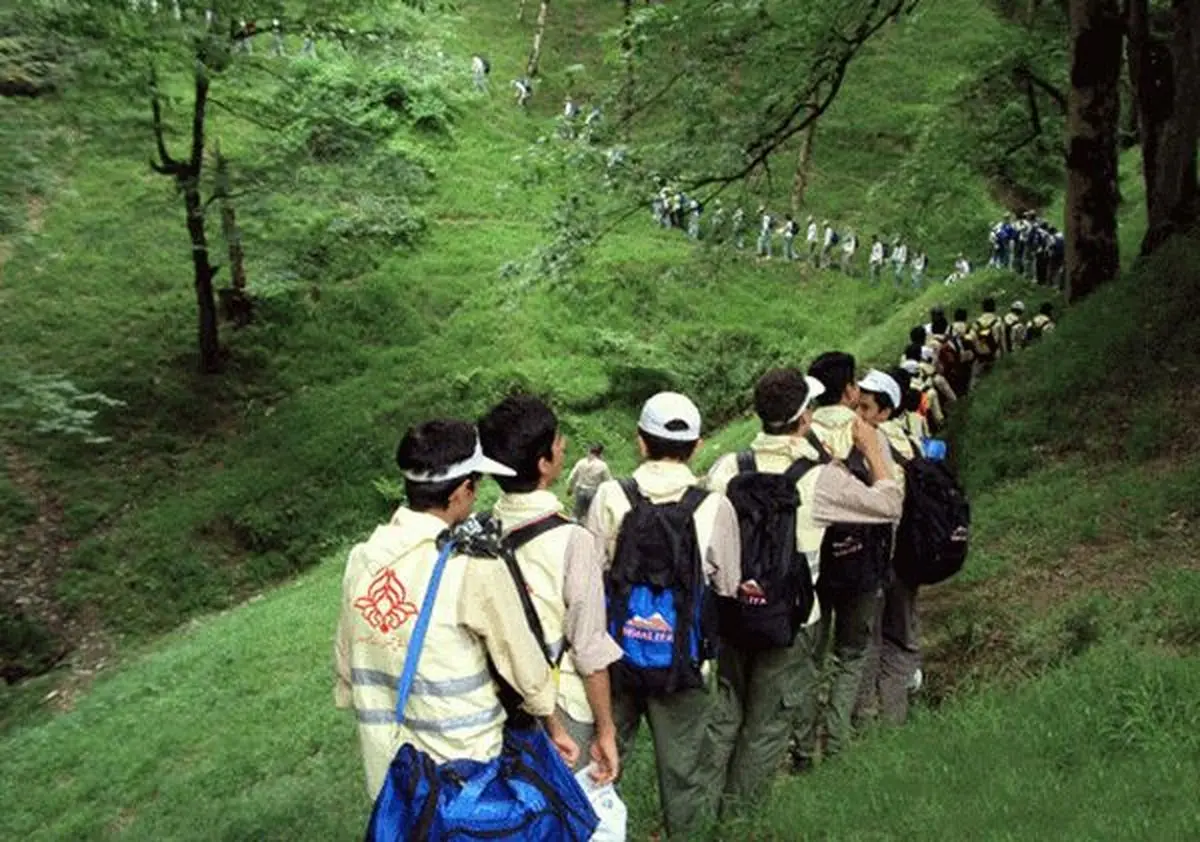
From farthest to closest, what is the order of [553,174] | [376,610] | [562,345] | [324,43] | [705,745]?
1. [562,345]
2. [324,43]
3. [553,174]
4. [705,745]
5. [376,610]

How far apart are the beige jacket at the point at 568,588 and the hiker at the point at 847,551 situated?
1.75 meters

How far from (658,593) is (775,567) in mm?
694

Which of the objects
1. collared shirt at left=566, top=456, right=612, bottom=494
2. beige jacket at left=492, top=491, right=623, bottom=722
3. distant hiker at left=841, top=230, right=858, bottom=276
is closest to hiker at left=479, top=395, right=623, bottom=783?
beige jacket at left=492, top=491, right=623, bottom=722

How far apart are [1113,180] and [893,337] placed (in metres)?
5.93

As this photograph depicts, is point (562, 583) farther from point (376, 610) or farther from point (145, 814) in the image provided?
point (145, 814)

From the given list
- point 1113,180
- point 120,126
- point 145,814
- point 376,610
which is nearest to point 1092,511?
point 1113,180

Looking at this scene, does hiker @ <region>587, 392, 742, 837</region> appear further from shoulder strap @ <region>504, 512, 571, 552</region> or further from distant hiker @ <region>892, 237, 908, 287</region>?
distant hiker @ <region>892, 237, 908, 287</region>

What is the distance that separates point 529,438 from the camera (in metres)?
3.84

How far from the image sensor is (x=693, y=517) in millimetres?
4270

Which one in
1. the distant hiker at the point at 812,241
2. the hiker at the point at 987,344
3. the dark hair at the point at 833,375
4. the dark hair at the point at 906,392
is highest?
the dark hair at the point at 833,375

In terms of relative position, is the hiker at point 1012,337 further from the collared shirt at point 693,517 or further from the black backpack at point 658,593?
the black backpack at point 658,593

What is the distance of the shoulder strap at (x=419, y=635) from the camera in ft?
10.7

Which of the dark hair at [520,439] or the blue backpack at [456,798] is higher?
the dark hair at [520,439]

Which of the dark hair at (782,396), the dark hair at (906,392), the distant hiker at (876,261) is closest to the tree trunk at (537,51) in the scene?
the distant hiker at (876,261)
